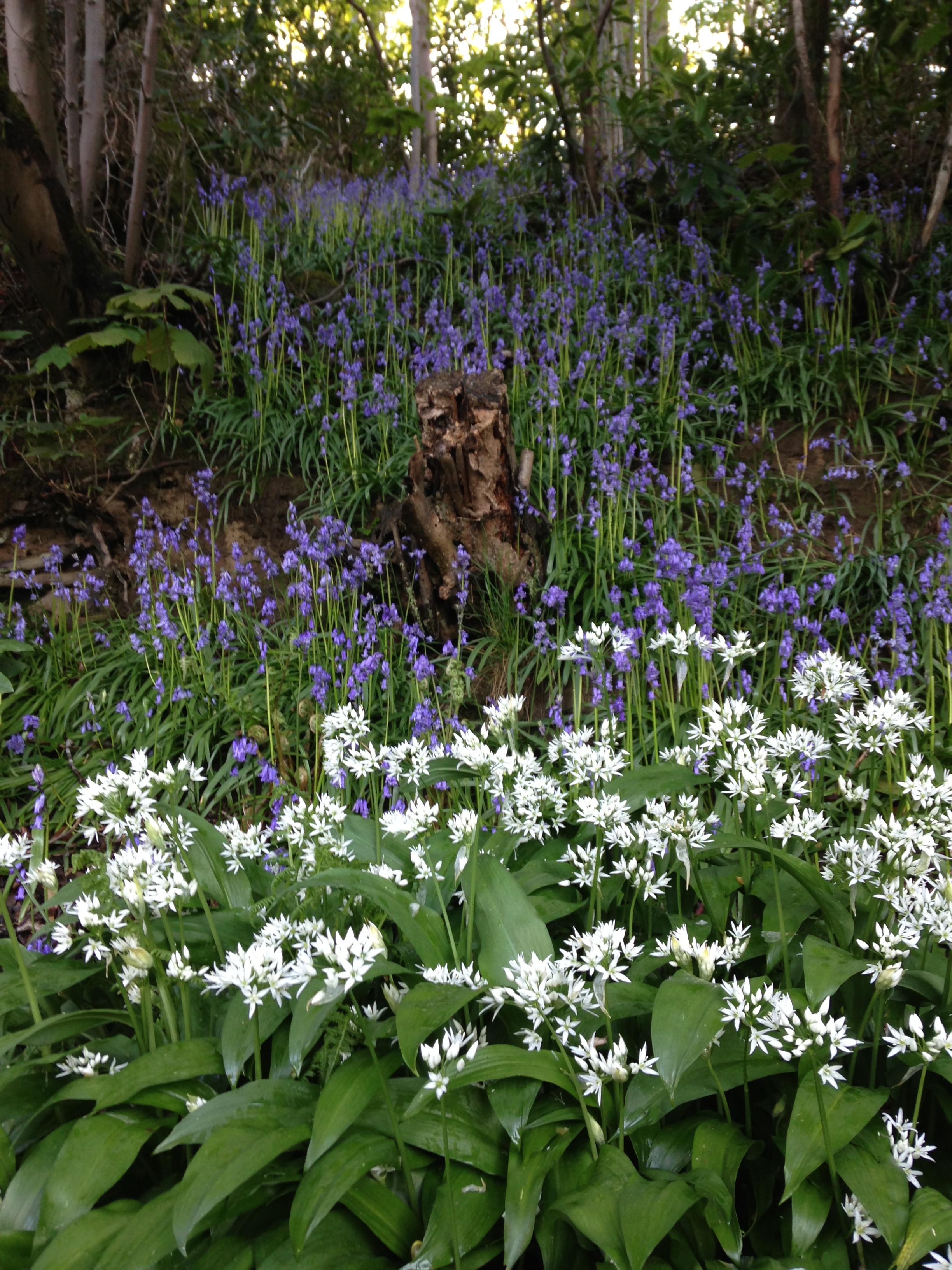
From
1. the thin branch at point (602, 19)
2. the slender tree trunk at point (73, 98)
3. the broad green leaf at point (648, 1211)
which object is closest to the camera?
the broad green leaf at point (648, 1211)

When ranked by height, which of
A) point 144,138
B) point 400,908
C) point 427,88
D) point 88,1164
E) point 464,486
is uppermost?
point 427,88

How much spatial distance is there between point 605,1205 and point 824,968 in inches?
19.5

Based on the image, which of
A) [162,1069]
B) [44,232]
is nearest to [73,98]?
[44,232]

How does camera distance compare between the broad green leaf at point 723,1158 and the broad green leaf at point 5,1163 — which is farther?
the broad green leaf at point 5,1163

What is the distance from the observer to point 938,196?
496 cm

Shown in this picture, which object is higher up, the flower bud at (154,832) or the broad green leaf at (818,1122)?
the flower bud at (154,832)

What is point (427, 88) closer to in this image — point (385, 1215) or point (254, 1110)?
point (254, 1110)

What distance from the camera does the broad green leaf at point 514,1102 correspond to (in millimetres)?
1335

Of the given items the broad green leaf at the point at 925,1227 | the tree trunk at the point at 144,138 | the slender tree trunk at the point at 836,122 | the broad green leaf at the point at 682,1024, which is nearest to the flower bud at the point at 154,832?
the broad green leaf at the point at 682,1024

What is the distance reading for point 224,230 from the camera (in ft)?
20.5

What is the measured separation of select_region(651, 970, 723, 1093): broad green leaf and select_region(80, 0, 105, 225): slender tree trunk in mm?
5991

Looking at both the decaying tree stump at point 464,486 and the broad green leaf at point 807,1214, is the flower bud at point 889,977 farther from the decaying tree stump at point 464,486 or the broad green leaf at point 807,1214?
the decaying tree stump at point 464,486

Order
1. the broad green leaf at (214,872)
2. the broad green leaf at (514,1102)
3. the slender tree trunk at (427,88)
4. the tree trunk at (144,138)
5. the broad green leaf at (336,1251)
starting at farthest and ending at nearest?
1. the slender tree trunk at (427,88)
2. the tree trunk at (144,138)
3. the broad green leaf at (214,872)
4. the broad green leaf at (514,1102)
5. the broad green leaf at (336,1251)

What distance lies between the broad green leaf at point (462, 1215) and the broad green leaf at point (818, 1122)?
1.34 feet
